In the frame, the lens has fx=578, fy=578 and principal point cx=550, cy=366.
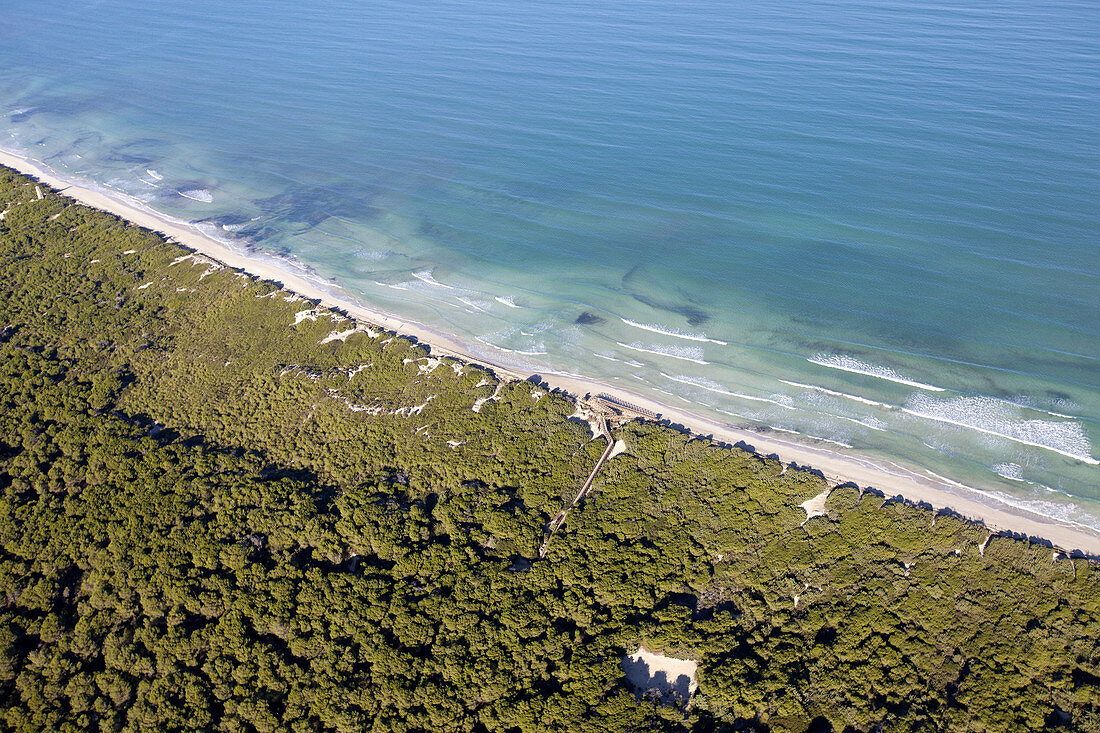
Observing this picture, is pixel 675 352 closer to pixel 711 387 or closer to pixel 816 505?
pixel 711 387

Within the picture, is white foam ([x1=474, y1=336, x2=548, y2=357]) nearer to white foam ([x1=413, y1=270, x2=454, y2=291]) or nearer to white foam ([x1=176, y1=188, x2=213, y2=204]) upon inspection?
white foam ([x1=413, y1=270, x2=454, y2=291])

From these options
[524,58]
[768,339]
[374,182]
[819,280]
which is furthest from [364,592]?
[524,58]

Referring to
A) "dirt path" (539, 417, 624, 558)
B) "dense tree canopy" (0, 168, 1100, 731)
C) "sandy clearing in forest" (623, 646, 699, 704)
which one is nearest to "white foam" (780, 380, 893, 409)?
"dense tree canopy" (0, 168, 1100, 731)

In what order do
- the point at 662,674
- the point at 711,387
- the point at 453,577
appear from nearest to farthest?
1. the point at 662,674
2. the point at 453,577
3. the point at 711,387

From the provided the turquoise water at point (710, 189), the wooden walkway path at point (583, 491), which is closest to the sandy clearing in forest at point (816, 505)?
the turquoise water at point (710, 189)

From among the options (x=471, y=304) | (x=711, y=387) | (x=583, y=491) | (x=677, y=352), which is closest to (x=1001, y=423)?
(x=711, y=387)

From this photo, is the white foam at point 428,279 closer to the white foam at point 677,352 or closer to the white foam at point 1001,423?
the white foam at point 677,352

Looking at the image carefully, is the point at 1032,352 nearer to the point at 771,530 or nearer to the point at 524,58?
the point at 771,530

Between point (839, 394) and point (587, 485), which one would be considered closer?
point (587, 485)
